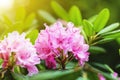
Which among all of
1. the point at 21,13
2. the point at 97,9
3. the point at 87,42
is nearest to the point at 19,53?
the point at 87,42

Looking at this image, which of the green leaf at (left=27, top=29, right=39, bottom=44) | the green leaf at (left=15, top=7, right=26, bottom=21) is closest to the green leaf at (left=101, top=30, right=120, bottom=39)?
the green leaf at (left=27, top=29, right=39, bottom=44)

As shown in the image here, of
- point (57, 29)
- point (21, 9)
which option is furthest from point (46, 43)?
point (21, 9)

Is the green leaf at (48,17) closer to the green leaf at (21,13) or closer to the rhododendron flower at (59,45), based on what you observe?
the green leaf at (21,13)

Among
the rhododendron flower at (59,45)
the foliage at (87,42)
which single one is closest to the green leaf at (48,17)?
the foliage at (87,42)

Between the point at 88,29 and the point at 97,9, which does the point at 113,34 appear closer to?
the point at 88,29

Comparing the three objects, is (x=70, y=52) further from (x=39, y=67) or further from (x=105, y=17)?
(x=105, y=17)

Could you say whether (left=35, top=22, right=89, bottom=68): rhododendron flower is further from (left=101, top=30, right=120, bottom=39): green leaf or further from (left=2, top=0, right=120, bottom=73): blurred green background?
(left=2, top=0, right=120, bottom=73): blurred green background
